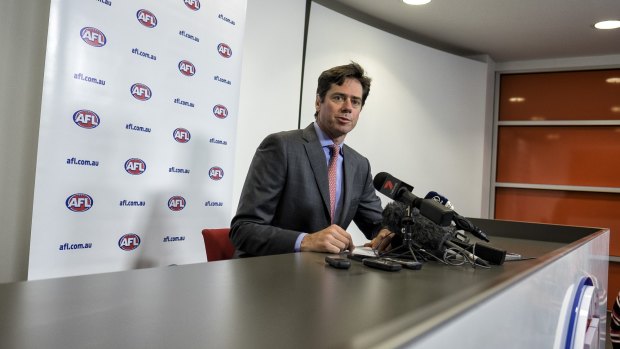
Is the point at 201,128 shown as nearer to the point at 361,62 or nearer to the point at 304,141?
the point at 304,141

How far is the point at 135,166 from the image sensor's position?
2.20 metres

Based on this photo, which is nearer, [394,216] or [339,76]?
[394,216]

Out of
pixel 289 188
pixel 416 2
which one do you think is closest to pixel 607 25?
pixel 416 2

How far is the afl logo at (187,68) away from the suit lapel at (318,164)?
0.97 meters

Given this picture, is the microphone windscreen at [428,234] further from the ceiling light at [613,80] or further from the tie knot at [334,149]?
the ceiling light at [613,80]

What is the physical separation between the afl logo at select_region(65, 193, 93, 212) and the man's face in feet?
3.47

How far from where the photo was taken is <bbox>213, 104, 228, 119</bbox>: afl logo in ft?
8.52

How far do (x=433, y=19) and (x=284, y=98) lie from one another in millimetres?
1644

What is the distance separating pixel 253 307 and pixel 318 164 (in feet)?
4.00

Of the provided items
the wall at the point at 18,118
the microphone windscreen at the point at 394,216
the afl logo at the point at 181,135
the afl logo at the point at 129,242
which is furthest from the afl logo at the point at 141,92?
the microphone windscreen at the point at 394,216

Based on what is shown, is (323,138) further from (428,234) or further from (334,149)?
(428,234)

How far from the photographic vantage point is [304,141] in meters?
1.79

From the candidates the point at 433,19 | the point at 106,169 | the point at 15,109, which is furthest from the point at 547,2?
the point at 15,109

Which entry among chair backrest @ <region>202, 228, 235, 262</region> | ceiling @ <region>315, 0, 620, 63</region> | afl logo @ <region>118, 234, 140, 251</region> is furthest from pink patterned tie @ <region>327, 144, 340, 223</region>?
ceiling @ <region>315, 0, 620, 63</region>
